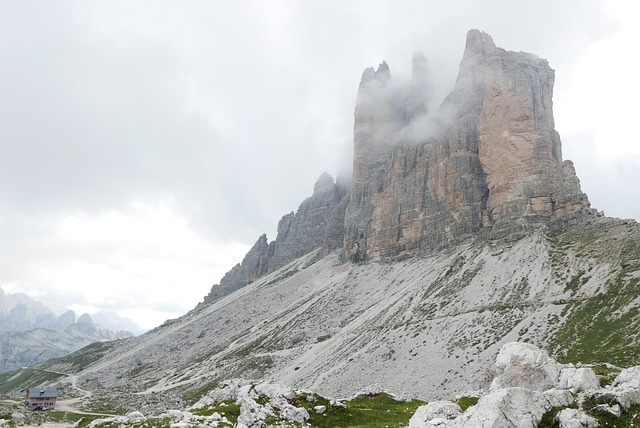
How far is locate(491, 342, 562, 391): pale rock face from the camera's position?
26875mm

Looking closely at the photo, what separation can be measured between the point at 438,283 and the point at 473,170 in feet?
159

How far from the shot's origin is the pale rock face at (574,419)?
15.4m

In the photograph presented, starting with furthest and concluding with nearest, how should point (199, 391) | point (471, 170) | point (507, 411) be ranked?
point (471, 170) → point (199, 391) → point (507, 411)

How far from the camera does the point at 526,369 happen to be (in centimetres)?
2784

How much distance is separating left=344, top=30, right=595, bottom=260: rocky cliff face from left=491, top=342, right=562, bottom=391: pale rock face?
8388 centimetres

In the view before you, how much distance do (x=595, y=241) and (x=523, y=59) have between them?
230ft

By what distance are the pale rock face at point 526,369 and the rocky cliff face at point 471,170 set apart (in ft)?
276

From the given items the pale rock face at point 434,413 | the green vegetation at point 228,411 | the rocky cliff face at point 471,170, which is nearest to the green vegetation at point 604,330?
the pale rock face at point 434,413

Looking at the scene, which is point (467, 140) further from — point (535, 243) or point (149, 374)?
point (149, 374)

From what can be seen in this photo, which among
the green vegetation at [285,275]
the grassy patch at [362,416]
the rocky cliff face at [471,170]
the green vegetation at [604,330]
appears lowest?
the grassy patch at [362,416]

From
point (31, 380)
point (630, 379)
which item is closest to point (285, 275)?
point (31, 380)

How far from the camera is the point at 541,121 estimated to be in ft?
399

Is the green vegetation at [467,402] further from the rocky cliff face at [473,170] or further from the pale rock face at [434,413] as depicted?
the rocky cliff face at [473,170]

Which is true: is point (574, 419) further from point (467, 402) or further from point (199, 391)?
point (199, 391)
